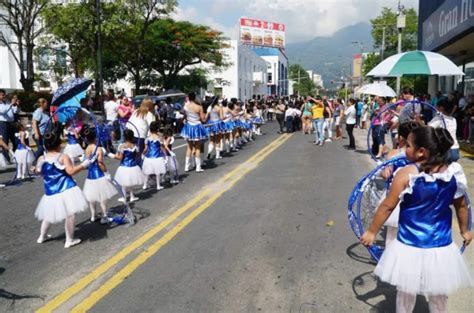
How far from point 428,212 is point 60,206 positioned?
4.28 metres

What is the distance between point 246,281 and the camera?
480cm

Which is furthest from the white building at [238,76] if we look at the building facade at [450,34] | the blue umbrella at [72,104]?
the blue umbrella at [72,104]

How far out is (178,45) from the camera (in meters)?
40.8

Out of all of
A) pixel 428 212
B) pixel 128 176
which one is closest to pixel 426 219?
pixel 428 212

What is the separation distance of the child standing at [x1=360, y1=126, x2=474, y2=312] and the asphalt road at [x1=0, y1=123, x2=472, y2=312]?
3.39ft

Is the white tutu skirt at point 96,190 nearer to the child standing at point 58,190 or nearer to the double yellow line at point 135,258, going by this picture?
the child standing at point 58,190

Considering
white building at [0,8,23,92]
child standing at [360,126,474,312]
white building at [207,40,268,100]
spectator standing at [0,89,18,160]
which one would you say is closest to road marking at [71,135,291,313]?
child standing at [360,126,474,312]

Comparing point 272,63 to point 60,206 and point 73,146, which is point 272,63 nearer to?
point 73,146

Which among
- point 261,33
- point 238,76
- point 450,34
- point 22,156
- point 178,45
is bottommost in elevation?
point 22,156

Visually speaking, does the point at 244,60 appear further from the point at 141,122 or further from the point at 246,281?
the point at 246,281

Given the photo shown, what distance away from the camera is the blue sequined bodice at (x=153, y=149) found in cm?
916

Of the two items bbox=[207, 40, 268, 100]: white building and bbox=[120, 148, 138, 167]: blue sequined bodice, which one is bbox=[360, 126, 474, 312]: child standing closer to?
bbox=[120, 148, 138, 167]: blue sequined bodice

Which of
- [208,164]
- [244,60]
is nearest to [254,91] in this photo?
[244,60]

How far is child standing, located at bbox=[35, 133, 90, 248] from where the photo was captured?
5.82 metres
